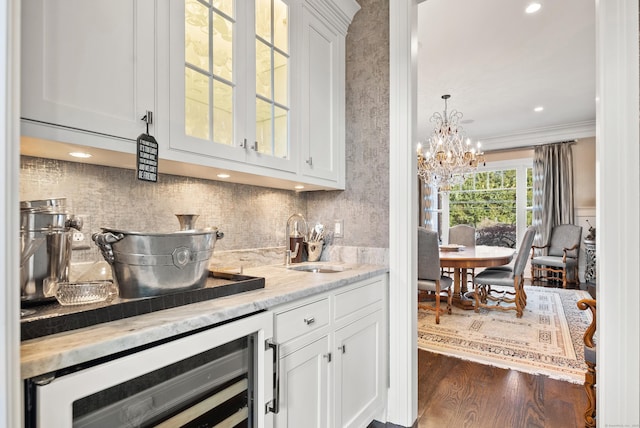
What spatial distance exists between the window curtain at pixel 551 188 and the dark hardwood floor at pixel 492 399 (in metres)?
4.80

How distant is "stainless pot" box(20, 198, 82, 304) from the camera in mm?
840

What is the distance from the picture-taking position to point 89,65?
101 centimetres

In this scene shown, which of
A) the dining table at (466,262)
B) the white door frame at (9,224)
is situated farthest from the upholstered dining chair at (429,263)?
the white door frame at (9,224)

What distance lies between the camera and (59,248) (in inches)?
36.5

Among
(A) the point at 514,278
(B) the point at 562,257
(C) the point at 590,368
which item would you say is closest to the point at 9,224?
(C) the point at 590,368

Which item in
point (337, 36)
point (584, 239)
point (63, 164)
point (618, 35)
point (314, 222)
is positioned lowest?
point (584, 239)

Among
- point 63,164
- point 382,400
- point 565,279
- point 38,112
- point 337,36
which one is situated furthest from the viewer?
point 565,279

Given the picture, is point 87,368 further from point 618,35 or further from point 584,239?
point 584,239

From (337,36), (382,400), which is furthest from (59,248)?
(337,36)

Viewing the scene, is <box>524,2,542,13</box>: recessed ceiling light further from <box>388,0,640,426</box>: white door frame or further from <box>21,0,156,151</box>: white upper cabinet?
<box>21,0,156,151</box>: white upper cabinet

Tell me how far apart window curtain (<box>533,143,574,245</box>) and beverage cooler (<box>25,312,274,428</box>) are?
6851 millimetres

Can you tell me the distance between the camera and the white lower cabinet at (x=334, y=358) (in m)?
1.29

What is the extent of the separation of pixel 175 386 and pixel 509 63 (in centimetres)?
434

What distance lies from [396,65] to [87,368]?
1985 millimetres
